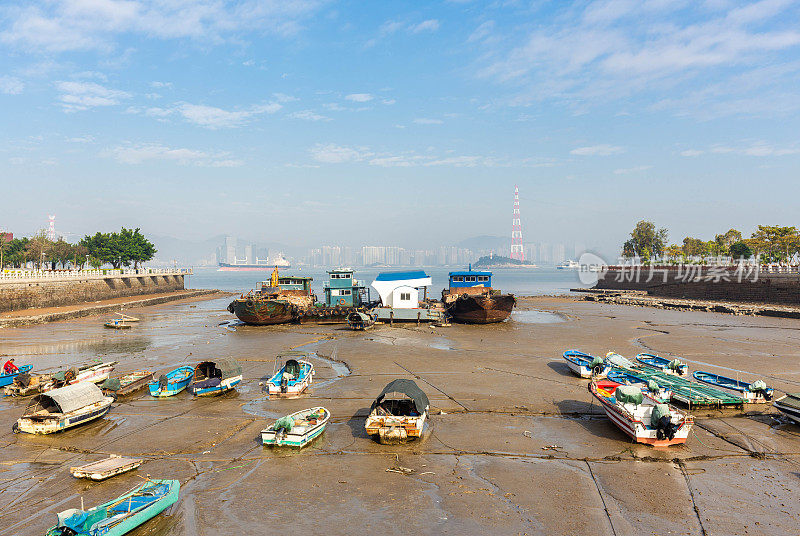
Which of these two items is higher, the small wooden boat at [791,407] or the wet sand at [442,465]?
the small wooden boat at [791,407]

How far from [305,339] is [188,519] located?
28608mm

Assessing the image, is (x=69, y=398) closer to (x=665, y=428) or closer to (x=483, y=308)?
(x=665, y=428)

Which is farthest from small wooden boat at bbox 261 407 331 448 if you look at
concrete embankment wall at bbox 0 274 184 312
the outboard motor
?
concrete embankment wall at bbox 0 274 184 312

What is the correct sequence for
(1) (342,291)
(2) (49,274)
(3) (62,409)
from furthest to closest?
(2) (49,274) → (1) (342,291) → (3) (62,409)

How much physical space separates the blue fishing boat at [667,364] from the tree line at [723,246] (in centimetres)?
Answer: 8257

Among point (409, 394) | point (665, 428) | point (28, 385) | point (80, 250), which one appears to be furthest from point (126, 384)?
point (80, 250)

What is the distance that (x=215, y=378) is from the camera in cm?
2250

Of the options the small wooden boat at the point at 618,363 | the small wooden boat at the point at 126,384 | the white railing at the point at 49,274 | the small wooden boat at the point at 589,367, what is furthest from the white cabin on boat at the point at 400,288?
the white railing at the point at 49,274

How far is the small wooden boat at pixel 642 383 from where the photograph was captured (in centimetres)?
1856

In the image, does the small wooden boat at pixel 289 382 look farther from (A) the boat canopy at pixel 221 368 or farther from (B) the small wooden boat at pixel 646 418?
(B) the small wooden boat at pixel 646 418

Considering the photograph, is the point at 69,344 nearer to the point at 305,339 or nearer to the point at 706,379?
the point at 305,339

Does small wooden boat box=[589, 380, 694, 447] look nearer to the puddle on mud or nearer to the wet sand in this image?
the wet sand

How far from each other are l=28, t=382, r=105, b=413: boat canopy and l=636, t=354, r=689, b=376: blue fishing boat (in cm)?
2749

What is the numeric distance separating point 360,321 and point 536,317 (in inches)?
984
